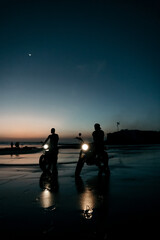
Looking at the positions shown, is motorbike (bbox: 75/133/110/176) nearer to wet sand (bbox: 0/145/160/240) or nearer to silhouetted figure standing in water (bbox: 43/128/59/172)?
silhouetted figure standing in water (bbox: 43/128/59/172)

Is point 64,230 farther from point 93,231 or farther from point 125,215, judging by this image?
point 125,215

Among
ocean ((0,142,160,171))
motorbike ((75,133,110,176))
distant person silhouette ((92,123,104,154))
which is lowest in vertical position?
ocean ((0,142,160,171))

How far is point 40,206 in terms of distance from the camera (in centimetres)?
421

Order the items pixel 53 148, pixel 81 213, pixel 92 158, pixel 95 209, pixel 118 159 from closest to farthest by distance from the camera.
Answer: pixel 81 213 → pixel 95 209 → pixel 92 158 → pixel 53 148 → pixel 118 159

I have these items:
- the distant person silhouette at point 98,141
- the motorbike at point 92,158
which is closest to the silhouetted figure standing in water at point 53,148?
the motorbike at point 92,158

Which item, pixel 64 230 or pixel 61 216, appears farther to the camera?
pixel 61 216

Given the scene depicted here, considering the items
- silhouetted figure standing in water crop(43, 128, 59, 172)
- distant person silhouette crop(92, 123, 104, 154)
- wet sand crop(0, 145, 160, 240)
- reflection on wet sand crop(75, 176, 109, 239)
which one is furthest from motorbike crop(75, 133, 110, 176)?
wet sand crop(0, 145, 160, 240)

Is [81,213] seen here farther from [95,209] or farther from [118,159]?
[118,159]

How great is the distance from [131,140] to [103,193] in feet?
522

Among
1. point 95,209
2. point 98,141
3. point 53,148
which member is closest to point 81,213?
point 95,209

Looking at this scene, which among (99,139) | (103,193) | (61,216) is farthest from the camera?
(99,139)

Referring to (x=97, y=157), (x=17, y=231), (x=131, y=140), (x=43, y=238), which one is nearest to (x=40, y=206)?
(x=17, y=231)

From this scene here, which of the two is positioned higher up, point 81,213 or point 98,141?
point 98,141

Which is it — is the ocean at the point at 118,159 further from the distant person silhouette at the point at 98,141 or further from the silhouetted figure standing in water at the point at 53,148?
the silhouetted figure standing in water at the point at 53,148
